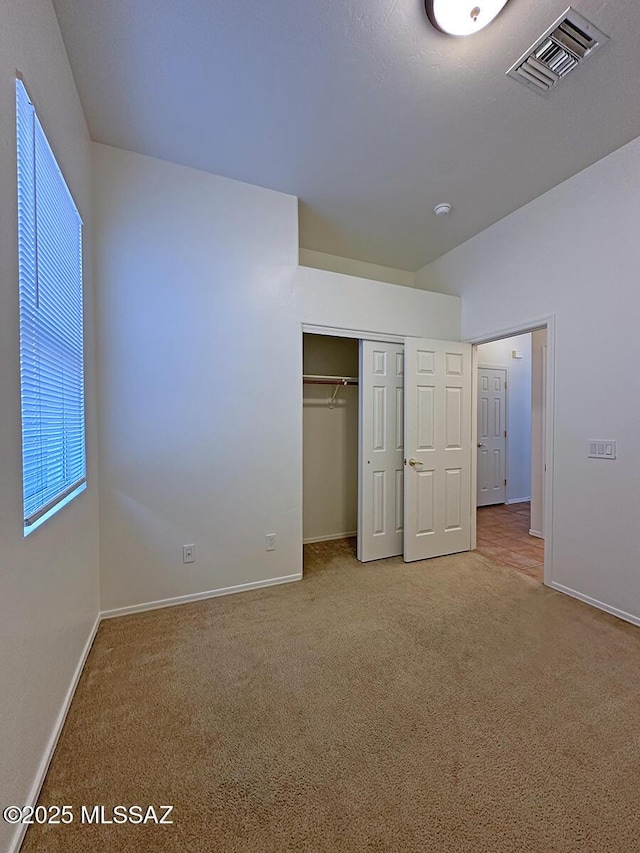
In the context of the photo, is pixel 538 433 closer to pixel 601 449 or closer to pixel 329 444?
pixel 601 449

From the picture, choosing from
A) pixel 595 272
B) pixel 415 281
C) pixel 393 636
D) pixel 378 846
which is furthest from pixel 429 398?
pixel 378 846

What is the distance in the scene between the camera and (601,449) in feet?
8.18

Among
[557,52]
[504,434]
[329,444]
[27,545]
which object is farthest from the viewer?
[504,434]

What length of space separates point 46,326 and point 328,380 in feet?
7.82

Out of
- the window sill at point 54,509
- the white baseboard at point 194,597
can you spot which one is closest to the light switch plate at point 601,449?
the white baseboard at point 194,597

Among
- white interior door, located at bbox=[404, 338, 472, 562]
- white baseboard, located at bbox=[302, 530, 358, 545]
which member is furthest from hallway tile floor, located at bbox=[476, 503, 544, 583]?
white baseboard, located at bbox=[302, 530, 358, 545]

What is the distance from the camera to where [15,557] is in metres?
1.14

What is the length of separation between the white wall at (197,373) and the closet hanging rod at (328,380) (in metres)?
0.59

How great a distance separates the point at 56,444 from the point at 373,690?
183 cm

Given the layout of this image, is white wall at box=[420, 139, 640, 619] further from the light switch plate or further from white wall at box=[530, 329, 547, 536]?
white wall at box=[530, 329, 547, 536]

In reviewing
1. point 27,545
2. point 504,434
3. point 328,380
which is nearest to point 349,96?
point 328,380

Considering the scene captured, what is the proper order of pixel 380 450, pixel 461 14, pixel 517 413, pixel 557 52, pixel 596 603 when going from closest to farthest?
pixel 461 14 → pixel 557 52 → pixel 596 603 → pixel 380 450 → pixel 517 413

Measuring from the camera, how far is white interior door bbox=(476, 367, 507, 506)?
5.36m

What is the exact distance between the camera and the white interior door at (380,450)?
326 cm
